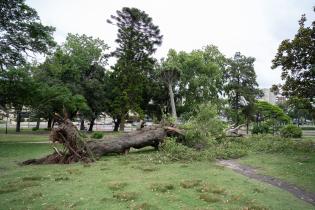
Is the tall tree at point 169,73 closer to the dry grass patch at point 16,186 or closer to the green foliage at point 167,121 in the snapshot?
the green foliage at point 167,121

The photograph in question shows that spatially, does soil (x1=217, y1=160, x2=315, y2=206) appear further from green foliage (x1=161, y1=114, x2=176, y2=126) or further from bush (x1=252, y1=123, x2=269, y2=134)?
bush (x1=252, y1=123, x2=269, y2=134)

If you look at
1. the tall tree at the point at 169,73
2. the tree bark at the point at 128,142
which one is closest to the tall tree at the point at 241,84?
the tall tree at the point at 169,73

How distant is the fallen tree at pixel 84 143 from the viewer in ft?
40.3

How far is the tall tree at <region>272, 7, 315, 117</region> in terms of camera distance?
602 inches

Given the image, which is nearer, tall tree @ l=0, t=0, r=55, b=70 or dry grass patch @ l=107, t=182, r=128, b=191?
dry grass patch @ l=107, t=182, r=128, b=191

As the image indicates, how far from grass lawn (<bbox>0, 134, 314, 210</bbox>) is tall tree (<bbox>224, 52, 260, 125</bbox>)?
40681 millimetres

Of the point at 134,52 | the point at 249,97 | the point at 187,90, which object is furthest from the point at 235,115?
the point at 134,52

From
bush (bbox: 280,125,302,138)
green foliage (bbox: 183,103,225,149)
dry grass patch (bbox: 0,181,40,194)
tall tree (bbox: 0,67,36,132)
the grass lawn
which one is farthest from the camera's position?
bush (bbox: 280,125,302,138)

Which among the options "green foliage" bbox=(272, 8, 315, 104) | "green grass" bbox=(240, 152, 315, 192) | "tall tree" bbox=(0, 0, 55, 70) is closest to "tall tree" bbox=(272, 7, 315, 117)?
"green foliage" bbox=(272, 8, 315, 104)

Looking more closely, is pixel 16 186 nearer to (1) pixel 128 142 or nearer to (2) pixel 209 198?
(2) pixel 209 198

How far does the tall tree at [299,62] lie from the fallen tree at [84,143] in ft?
22.5

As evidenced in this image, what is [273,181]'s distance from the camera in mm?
8656

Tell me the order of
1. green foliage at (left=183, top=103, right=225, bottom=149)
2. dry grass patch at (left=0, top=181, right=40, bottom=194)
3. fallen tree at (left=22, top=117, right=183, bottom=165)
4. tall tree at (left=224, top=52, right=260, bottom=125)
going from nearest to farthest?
dry grass patch at (left=0, top=181, right=40, bottom=194) → fallen tree at (left=22, top=117, right=183, bottom=165) → green foliage at (left=183, top=103, right=225, bottom=149) → tall tree at (left=224, top=52, right=260, bottom=125)

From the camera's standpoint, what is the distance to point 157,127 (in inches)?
618
